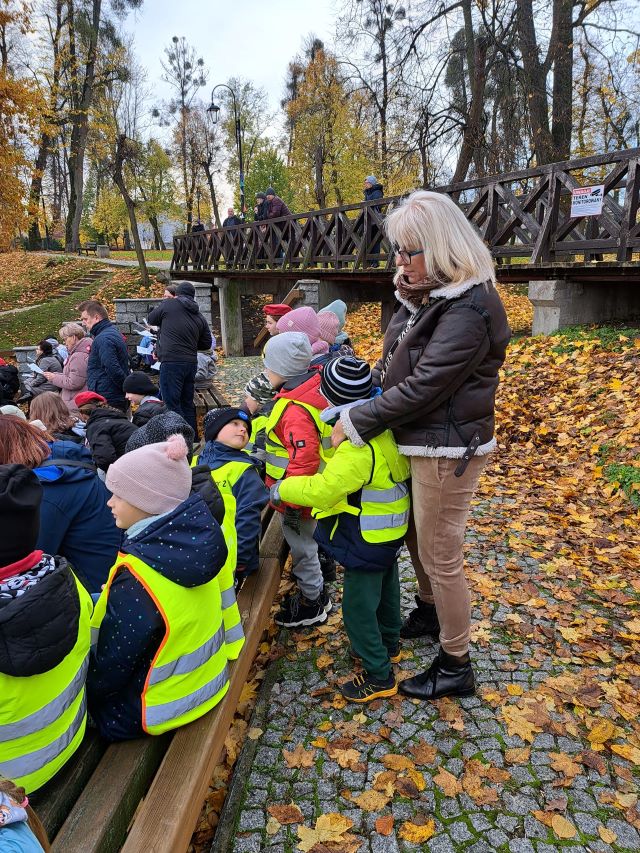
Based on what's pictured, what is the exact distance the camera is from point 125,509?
1.92 m

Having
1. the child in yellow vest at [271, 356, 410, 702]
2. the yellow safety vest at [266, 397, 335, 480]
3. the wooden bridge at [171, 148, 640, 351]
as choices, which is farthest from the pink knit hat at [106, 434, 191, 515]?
the wooden bridge at [171, 148, 640, 351]

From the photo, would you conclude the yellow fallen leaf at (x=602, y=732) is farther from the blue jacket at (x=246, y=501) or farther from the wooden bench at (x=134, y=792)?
the blue jacket at (x=246, y=501)

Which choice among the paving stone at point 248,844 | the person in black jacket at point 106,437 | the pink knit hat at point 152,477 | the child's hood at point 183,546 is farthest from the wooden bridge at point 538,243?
the paving stone at point 248,844

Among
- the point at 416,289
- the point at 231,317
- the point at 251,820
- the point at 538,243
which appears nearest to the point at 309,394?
the point at 416,289

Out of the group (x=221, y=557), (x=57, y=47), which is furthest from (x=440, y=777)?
(x=57, y=47)

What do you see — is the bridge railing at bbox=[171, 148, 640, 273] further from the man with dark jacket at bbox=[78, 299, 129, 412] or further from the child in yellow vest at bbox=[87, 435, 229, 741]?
the child in yellow vest at bbox=[87, 435, 229, 741]

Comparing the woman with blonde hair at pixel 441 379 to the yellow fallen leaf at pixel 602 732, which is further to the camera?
the yellow fallen leaf at pixel 602 732

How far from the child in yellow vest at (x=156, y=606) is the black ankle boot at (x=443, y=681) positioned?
41.1 inches

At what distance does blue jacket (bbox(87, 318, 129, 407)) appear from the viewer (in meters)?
5.64

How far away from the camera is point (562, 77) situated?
1259cm

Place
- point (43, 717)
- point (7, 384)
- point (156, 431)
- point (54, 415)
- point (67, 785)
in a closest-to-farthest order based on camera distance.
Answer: point (43, 717) < point (67, 785) < point (156, 431) < point (54, 415) < point (7, 384)

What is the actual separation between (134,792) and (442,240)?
6.76ft

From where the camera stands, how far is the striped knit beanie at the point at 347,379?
236 centimetres

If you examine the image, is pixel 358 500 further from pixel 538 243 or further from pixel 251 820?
pixel 538 243
